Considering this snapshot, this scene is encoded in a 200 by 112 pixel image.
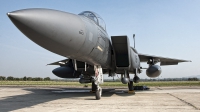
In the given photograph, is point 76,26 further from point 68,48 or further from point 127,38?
point 127,38

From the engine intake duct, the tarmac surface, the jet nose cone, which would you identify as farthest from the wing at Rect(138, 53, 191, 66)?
the jet nose cone

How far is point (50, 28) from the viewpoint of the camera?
147 inches

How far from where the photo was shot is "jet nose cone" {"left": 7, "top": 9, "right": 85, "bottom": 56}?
135 inches

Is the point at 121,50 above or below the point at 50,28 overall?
above

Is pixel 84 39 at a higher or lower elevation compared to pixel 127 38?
lower

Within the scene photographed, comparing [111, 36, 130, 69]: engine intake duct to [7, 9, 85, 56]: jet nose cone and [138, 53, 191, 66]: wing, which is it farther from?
[138, 53, 191, 66]: wing

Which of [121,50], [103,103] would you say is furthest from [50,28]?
[121,50]

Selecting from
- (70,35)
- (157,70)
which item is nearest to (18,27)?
(70,35)

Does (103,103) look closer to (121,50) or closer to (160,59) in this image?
(121,50)

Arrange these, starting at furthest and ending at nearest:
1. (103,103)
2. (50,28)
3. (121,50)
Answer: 1. (121,50)
2. (103,103)
3. (50,28)

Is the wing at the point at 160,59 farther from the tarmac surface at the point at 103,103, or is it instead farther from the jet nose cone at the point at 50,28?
the jet nose cone at the point at 50,28

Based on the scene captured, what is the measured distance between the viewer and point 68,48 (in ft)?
14.7

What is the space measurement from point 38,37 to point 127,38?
5.58 metres

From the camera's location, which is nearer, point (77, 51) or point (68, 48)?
point (68, 48)
